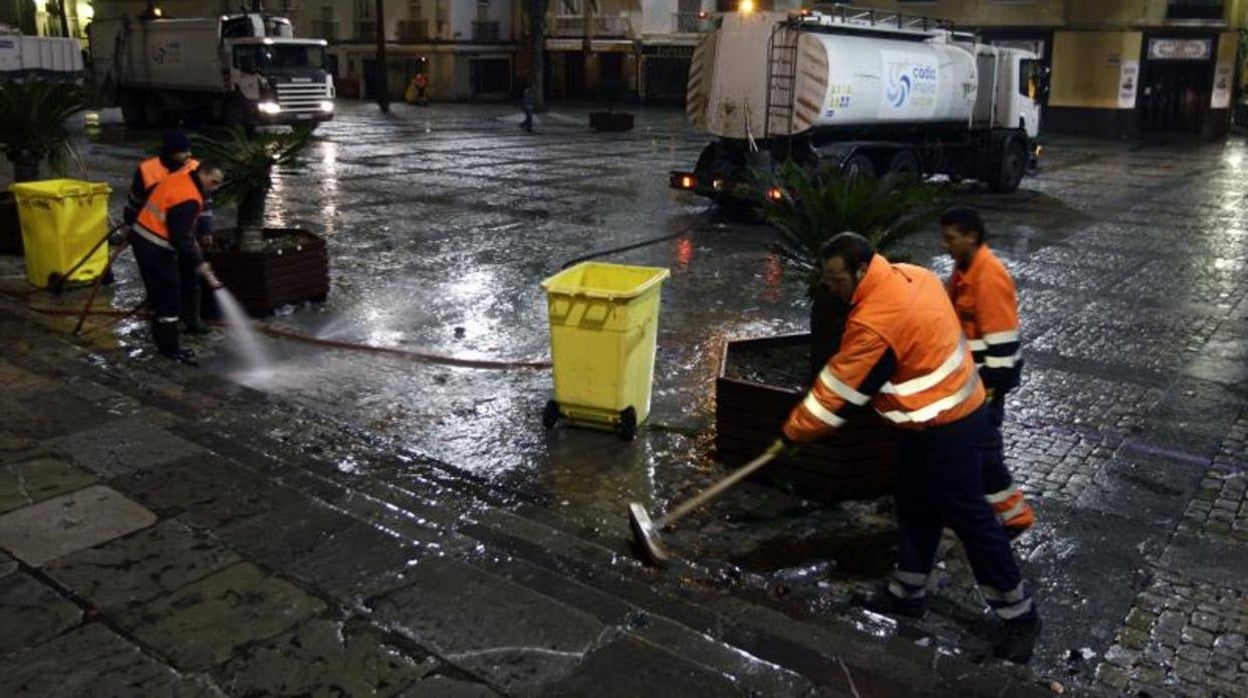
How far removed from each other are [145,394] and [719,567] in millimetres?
4334


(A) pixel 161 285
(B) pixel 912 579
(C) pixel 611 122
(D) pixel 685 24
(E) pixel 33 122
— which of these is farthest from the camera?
(D) pixel 685 24

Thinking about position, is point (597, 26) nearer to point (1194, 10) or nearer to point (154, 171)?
point (1194, 10)

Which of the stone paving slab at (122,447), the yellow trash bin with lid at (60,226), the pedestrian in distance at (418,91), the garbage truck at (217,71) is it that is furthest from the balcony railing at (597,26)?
the stone paving slab at (122,447)

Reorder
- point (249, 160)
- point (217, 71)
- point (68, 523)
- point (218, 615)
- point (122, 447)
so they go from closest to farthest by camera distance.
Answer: point (218, 615) → point (68, 523) → point (122, 447) → point (249, 160) → point (217, 71)

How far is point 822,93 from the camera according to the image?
590 inches

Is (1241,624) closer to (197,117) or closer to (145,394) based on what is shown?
(145,394)

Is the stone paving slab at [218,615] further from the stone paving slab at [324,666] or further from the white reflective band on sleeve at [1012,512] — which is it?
the white reflective band on sleeve at [1012,512]

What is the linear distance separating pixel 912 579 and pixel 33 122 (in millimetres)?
11009

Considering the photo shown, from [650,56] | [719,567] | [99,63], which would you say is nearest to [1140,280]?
[719,567]

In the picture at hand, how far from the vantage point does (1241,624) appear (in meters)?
4.44

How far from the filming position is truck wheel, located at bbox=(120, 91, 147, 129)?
32.3 metres

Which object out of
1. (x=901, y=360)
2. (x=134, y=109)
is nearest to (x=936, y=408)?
(x=901, y=360)

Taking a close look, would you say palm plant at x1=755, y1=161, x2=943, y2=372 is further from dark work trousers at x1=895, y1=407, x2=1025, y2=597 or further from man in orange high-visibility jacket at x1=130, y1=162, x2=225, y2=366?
man in orange high-visibility jacket at x1=130, y1=162, x2=225, y2=366

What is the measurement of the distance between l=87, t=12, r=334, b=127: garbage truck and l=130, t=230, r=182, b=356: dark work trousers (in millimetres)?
21285
